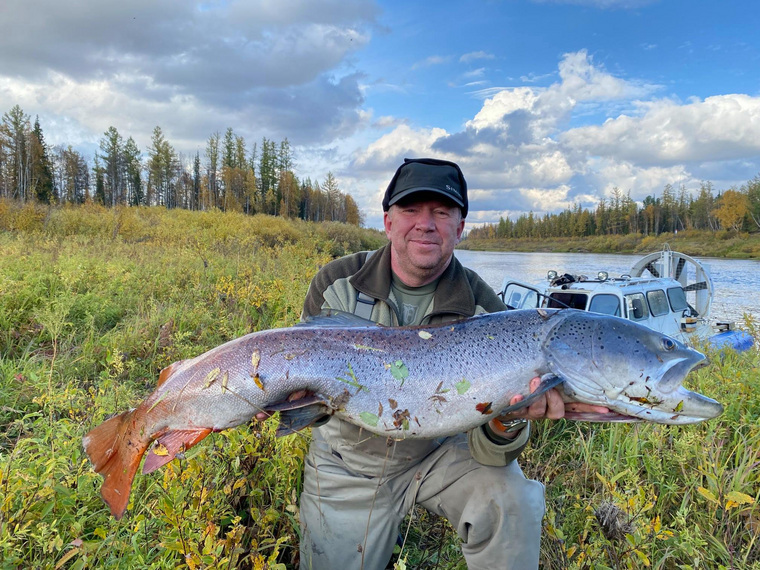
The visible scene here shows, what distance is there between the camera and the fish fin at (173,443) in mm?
2142

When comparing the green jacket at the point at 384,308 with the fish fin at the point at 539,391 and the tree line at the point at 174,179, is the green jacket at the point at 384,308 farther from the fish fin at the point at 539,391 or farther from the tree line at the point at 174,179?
the tree line at the point at 174,179

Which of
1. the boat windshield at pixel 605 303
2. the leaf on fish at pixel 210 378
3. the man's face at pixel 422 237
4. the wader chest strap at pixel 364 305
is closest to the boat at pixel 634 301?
the boat windshield at pixel 605 303

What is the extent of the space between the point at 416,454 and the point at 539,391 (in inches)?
42.2

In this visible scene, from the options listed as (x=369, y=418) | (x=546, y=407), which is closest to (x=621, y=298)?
(x=546, y=407)

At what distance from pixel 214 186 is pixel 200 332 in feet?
240

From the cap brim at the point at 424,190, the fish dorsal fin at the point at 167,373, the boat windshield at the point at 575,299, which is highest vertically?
the cap brim at the point at 424,190

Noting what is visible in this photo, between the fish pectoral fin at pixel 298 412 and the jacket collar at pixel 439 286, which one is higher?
the jacket collar at pixel 439 286

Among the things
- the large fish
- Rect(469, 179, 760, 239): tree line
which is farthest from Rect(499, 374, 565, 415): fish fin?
Rect(469, 179, 760, 239): tree line

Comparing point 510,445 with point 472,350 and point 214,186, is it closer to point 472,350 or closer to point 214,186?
point 472,350

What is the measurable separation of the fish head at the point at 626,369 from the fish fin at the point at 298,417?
1.27 meters

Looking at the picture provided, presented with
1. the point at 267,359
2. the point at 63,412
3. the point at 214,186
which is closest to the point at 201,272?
the point at 63,412

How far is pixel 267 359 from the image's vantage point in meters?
2.23

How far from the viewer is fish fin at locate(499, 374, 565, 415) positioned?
2.18 m

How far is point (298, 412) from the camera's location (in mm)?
2314
